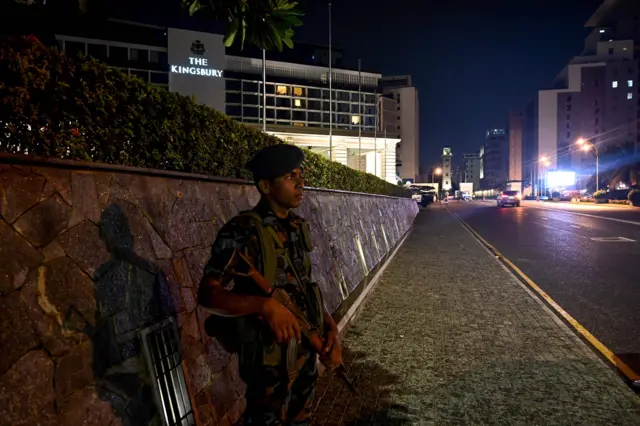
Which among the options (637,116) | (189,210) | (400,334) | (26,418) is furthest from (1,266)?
(637,116)

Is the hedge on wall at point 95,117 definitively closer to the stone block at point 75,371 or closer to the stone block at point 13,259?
the stone block at point 13,259

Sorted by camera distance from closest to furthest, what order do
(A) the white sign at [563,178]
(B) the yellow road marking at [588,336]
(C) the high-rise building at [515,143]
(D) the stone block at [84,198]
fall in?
(D) the stone block at [84,198], (B) the yellow road marking at [588,336], (A) the white sign at [563,178], (C) the high-rise building at [515,143]

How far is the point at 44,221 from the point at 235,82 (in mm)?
43916

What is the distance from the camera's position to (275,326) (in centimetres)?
198

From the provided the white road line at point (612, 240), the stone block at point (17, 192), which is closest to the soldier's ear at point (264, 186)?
the stone block at point (17, 192)

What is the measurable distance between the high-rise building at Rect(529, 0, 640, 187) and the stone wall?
146622mm

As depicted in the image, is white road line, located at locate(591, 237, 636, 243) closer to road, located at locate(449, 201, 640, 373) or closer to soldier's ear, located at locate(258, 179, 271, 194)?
road, located at locate(449, 201, 640, 373)

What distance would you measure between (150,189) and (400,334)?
164 inches

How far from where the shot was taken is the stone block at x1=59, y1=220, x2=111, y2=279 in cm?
243

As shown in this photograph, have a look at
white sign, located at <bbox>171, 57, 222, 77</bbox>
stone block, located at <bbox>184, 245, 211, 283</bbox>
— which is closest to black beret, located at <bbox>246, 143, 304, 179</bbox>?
stone block, located at <bbox>184, 245, 211, 283</bbox>

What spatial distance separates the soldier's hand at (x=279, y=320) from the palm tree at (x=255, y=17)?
7.27 ft

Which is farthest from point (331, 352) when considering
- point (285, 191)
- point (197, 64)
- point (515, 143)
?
point (515, 143)

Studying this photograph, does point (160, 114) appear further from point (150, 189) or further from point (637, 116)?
point (637, 116)

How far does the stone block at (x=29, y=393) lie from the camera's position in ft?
6.28
